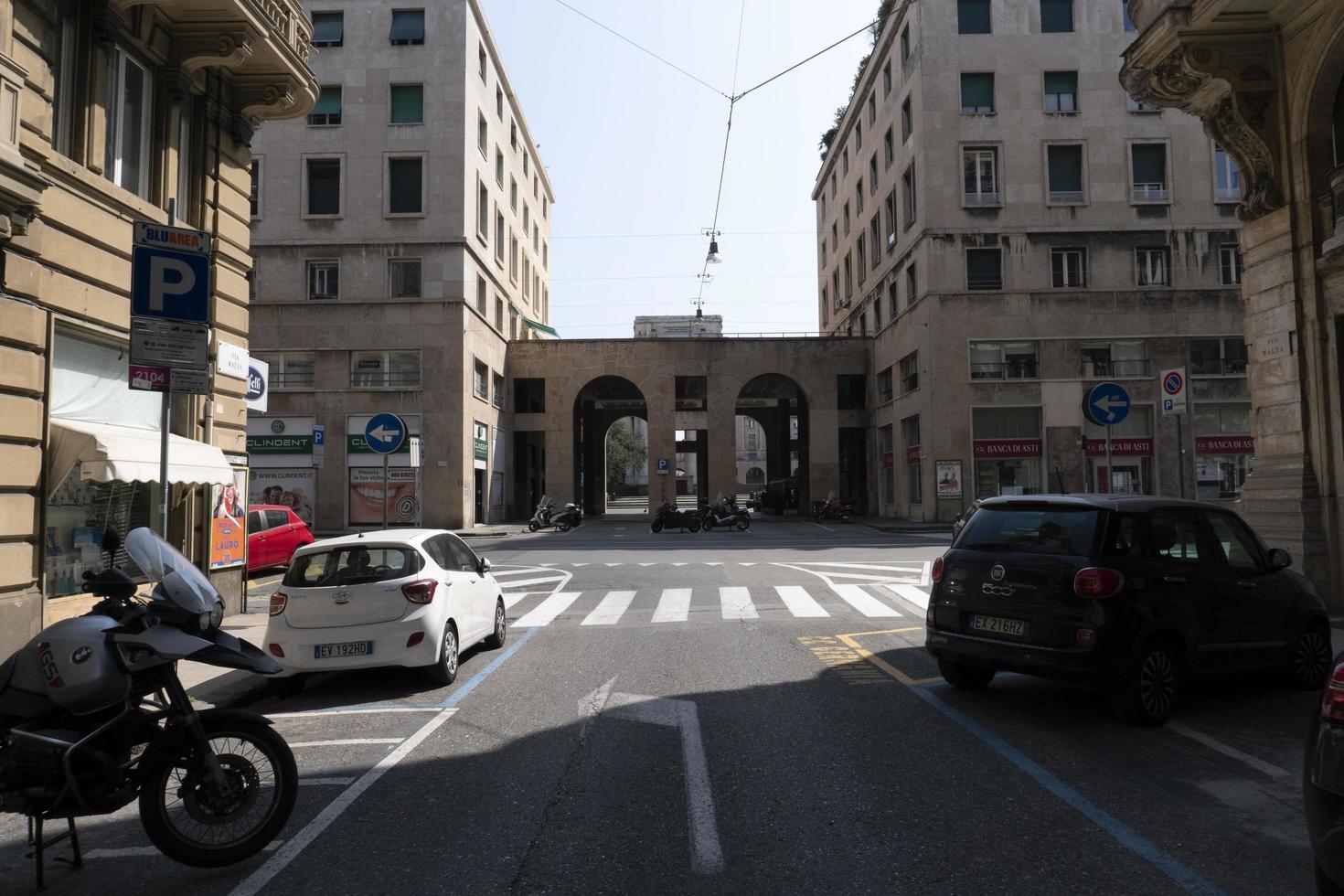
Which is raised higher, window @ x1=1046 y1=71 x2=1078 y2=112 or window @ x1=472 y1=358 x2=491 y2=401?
window @ x1=1046 y1=71 x2=1078 y2=112

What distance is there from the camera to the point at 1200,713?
657 centimetres

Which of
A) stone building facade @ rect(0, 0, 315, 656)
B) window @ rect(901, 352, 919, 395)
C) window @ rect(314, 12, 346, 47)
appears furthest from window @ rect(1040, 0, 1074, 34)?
stone building facade @ rect(0, 0, 315, 656)

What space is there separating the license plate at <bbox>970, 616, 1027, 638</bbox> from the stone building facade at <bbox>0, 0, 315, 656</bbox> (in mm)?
8156

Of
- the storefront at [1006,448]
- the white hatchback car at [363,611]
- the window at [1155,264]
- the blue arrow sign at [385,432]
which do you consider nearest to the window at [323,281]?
the blue arrow sign at [385,432]

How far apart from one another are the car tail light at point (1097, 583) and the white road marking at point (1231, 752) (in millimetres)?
1087

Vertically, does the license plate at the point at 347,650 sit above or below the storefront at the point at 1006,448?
below

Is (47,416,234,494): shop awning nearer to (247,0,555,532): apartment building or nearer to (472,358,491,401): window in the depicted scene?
(247,0,555,532): apartment building

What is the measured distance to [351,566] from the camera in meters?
7.78

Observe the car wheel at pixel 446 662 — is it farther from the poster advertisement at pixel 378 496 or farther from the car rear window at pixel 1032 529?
the poster advertisement at pixel 378 496

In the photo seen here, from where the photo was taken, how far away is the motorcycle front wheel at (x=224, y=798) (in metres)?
3.89

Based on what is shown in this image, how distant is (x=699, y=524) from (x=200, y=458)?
2401cm

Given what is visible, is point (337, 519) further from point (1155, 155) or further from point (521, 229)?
point (1155, 155)

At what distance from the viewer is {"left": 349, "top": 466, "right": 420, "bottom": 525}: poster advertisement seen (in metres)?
33.9

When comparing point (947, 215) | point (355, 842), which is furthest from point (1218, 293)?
point (355, 842)
